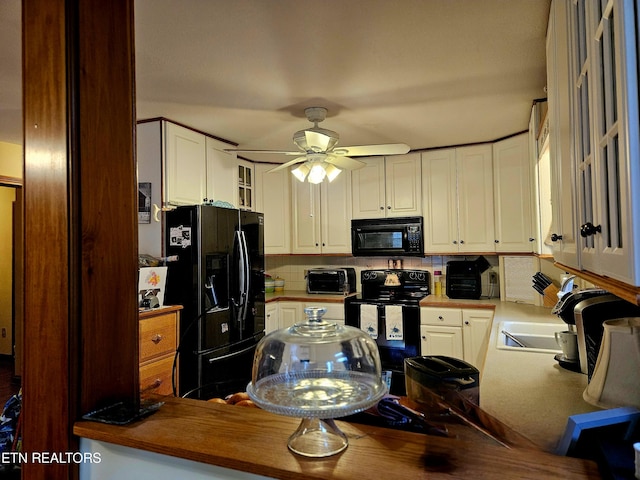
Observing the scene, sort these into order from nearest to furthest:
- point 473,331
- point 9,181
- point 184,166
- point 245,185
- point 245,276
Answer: point 184,166 → point 245,276 → point 9,181 → point 473,331 → point 245,185

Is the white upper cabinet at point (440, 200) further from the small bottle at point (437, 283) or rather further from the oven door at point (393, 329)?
the oven door at point (393, 329)

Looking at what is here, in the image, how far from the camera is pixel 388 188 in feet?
13.8

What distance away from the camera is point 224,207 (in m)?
3.31

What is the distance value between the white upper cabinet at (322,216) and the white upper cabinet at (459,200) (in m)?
0.83

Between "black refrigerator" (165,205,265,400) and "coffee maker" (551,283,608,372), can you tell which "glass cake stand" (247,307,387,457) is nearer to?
"coffee maker" (551,283,608,372)

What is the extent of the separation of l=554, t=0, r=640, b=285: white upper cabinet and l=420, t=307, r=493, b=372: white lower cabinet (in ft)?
8.60

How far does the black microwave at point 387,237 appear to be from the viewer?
13.3 ft

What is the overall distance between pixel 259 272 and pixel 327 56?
6.93ft

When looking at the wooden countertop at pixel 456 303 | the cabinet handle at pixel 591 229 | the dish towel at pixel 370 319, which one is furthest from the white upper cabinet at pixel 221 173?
the cabinet handle at pixel 591 229

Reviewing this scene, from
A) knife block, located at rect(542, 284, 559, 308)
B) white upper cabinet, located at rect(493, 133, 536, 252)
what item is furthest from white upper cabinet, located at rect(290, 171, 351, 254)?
knife block, located at rect(542, 284, 559, 308)

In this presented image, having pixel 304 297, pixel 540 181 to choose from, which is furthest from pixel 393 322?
pixel 540 181

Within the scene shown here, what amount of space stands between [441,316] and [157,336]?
2354 mm

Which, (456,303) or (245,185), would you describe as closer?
(456,303)

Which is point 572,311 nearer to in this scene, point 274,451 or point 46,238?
point 274,451
